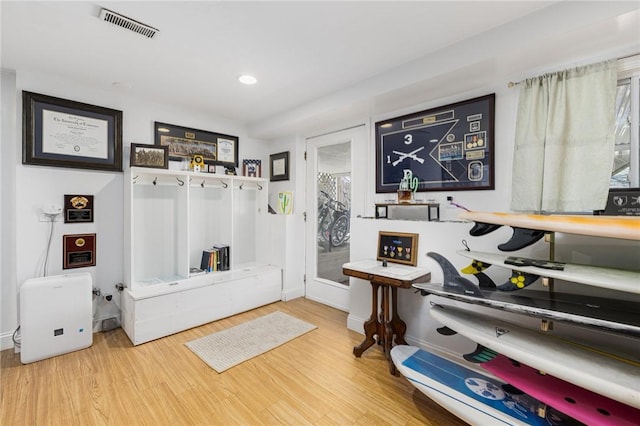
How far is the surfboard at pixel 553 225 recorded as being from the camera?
4.18ft

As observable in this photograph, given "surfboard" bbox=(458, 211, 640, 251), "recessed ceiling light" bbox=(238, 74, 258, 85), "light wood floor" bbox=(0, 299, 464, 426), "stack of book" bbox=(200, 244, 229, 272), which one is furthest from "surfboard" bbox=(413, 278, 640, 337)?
"stack of book" bbox=(200, 244, 229, 272)

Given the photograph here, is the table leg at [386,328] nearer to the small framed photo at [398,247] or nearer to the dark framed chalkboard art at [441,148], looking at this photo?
the small framed photo at [398,247]

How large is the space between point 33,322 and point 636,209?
14.7 ft

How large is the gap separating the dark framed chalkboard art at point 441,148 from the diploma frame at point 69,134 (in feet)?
9.51

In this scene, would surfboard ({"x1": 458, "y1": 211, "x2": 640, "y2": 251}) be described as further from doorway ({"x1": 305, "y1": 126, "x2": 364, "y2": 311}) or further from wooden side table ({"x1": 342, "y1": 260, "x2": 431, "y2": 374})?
doorway ({"x1": 305, "y1": 126, "x2": 364, "y2": 311})

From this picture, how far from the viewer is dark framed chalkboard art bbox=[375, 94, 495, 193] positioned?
7.70 feet

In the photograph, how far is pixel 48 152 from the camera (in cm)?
267

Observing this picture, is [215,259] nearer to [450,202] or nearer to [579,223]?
[450,202]

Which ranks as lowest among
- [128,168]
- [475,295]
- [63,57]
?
[475,295]

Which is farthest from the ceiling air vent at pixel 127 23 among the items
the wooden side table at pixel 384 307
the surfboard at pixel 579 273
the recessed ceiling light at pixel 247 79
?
the surfboard at pixel 579 273

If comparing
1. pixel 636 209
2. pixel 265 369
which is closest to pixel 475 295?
pixel 636 209

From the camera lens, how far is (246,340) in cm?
271

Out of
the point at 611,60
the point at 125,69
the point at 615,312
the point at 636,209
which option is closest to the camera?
the point at 615,312

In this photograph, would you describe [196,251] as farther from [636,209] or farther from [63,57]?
[636,209]
